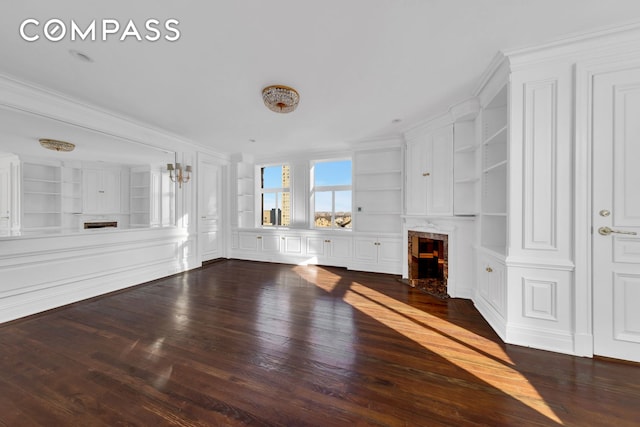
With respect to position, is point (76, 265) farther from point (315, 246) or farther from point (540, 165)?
point (540, 165)

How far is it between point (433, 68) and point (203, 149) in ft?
15.4

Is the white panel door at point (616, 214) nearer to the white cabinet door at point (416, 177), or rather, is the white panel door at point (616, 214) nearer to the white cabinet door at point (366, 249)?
the white cabinet door at point (416, 177)

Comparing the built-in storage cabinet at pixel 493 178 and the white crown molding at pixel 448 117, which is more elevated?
the white crown molding at pixel 448 117

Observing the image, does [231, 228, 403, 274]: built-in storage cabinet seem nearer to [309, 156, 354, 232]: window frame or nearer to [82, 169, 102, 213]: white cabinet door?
[309, 156, 354, 232]: window frame

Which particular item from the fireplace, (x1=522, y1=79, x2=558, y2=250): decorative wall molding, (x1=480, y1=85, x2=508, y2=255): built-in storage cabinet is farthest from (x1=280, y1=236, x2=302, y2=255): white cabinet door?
(x1=522, y1=79, x2=558, y2=250): decorative wall molding

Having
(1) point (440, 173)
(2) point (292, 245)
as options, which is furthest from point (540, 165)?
(2) point (292, 245)

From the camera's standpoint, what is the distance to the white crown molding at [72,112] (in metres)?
2.63

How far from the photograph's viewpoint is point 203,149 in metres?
5.36

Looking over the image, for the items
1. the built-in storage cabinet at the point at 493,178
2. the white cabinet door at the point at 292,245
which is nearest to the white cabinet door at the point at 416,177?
the built-in storage cabinet at the point at 493,178

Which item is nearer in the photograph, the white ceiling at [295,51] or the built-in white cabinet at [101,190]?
the white ceiling at [295,51]

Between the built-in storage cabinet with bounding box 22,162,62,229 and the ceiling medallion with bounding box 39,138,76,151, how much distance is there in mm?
324

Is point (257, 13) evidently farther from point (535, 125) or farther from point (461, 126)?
point (461, 126)

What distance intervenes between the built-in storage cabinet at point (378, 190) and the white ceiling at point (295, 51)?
1.42m

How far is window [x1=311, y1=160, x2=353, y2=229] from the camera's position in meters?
5.62
